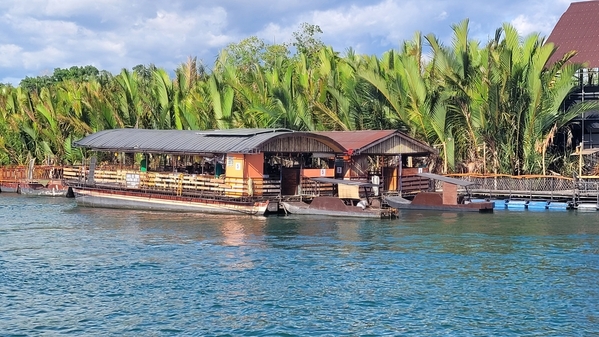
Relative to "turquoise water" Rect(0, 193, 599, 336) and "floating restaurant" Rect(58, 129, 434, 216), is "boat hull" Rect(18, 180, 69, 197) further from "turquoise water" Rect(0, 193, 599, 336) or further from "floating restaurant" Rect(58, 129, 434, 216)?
"turquoise water" Rect(0, 193, 599, 336)

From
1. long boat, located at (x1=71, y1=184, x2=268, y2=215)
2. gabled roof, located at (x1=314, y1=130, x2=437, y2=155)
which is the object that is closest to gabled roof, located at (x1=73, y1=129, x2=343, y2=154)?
gabled roof, located at (x1=314, y1=130, x2=437, y2=155)

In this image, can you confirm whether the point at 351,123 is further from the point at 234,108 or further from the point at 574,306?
the point at 574,306

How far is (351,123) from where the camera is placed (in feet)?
135

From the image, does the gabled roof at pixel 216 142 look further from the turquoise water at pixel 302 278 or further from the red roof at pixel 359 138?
the turquoise water at pixel 302 278

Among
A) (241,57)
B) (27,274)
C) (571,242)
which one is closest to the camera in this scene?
(27,274)

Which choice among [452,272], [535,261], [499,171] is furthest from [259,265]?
[499,171]

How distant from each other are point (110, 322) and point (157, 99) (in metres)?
31.1

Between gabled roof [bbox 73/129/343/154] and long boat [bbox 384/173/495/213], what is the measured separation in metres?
3.66

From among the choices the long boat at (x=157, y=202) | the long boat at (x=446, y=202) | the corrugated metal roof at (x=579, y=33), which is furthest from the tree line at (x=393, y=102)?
the long boat at (x=157, y=202)

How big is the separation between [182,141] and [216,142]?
2.37 meters

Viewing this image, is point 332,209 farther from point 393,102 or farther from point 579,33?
point 579,33

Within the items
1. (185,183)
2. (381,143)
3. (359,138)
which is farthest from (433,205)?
(185,183)

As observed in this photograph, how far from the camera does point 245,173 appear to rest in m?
31.5

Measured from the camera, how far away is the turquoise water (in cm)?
1542
